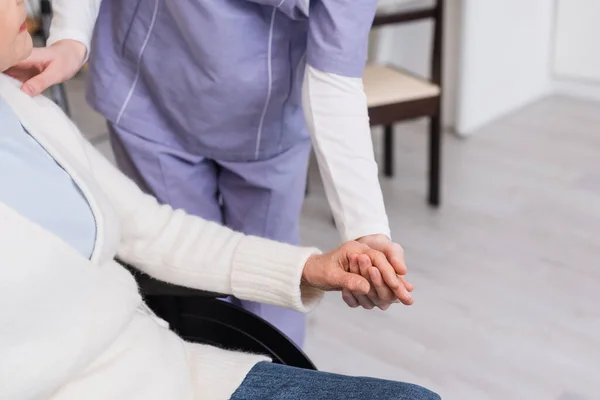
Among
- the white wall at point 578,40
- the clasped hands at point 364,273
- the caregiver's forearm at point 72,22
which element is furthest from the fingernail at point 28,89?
the white wall at point 578,40

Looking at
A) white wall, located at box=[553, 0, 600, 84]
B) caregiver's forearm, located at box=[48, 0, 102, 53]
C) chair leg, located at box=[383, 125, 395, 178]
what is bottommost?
chair leg, located at box=[383, 125, 395, 178]

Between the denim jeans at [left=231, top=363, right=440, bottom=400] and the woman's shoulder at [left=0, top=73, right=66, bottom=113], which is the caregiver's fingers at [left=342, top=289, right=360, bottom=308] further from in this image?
the woman's shoulder at [left=0, top=73, right=66, bottom=113]

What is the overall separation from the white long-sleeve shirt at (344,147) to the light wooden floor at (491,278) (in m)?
0.87

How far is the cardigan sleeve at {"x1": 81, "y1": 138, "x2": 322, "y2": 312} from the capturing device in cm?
98

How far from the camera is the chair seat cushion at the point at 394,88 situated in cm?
229

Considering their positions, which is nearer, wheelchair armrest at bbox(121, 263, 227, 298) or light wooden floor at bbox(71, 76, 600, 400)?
wheelchair armrest at bbox(121, 263, 227, 298)

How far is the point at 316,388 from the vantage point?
0.88 m

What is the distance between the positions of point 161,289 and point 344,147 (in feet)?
1.10

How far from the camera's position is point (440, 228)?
2.42 m

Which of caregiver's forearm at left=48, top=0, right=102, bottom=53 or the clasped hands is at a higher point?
caregiver's forearm at left=48, top=0, right=102, bottom=53

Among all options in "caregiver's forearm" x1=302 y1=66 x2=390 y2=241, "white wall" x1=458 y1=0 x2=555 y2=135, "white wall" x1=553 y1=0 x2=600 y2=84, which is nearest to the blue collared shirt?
"caregiver's forearm" x1=302 y1=66 x2=390 y2=241

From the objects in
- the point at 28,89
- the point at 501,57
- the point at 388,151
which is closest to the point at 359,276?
the point at 28,89

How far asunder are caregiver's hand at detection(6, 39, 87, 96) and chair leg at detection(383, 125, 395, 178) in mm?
1795

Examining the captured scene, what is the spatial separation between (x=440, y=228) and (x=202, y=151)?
1340 millimetres
